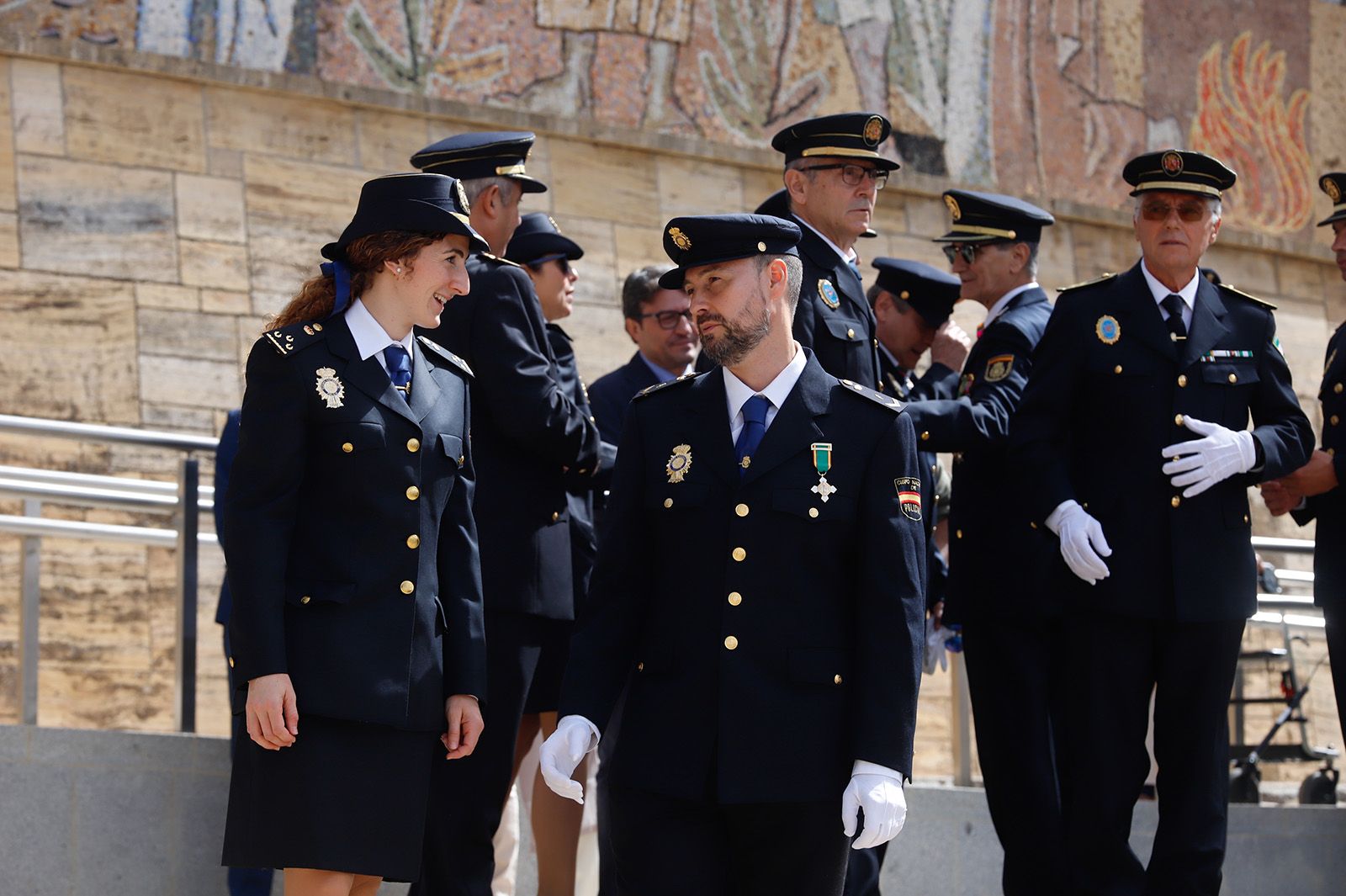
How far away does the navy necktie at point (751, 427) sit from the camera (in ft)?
12.3

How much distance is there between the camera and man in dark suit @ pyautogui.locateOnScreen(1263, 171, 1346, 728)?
220 inches

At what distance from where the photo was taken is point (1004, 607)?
5359mm

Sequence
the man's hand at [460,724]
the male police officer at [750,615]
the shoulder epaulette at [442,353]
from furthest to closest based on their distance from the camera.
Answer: the shoulder epaulette at [442,353] < the man's hand at [460,724] < the male police officer at [750,615]

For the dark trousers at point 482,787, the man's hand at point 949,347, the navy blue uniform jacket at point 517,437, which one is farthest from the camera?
the man's hand at point 949,347

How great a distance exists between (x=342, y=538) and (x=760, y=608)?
2.95 ft

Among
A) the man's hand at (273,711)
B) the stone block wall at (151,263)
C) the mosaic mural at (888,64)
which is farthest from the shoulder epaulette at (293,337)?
the mosaic mural at (888,64)

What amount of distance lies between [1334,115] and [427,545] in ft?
35.1

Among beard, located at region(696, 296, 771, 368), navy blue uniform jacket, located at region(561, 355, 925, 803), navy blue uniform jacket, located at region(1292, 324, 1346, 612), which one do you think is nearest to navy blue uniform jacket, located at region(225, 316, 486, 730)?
navy blue uniform jacket, located at region(561, 355, 925, 803)

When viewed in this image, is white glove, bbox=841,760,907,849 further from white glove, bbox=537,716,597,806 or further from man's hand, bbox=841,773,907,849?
white glove, bbox=537,716,597,806

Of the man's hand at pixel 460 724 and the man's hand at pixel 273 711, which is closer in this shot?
the man's hand at pixel 273 711

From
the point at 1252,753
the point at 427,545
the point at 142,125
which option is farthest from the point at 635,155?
the point at 427,545

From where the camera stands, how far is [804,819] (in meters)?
3.57

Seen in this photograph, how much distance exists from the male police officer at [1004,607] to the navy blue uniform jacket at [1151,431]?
5.9 inches

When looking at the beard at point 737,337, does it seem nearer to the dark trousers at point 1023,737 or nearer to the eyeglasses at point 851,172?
the eyeglasses at point 851,172
